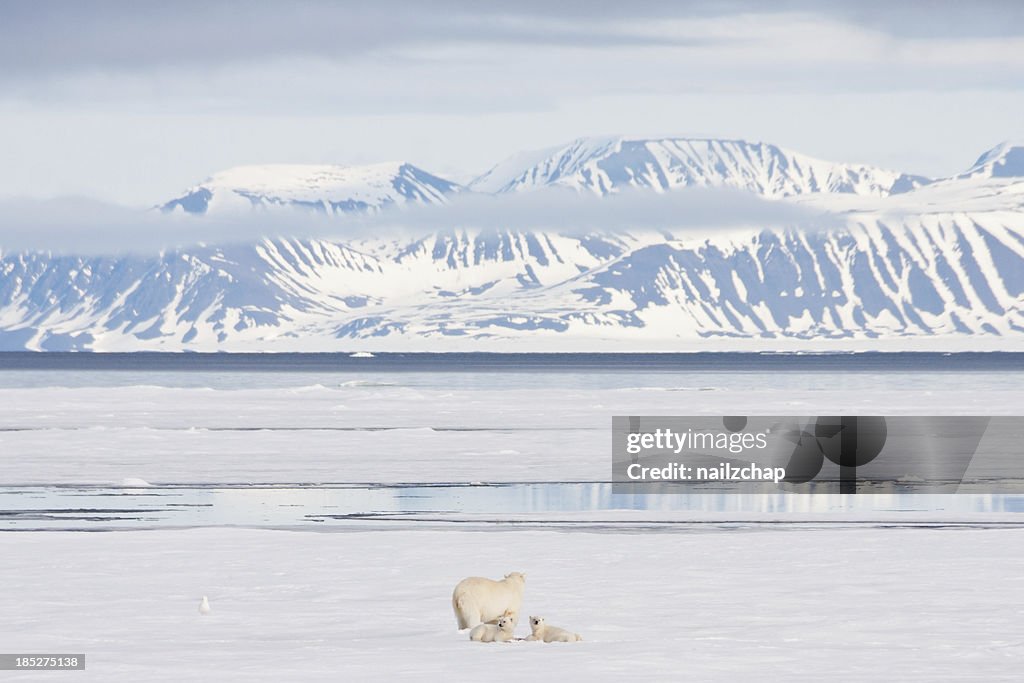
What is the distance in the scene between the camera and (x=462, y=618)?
15336 mm

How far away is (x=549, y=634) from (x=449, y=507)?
1282 centimetres

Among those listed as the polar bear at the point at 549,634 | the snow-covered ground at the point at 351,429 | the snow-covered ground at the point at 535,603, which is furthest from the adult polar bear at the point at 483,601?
the snow-covered ground at the point at 351,429

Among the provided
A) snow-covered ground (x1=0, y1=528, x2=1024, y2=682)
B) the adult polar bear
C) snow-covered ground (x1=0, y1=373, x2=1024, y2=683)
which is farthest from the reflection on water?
the adult polar bear

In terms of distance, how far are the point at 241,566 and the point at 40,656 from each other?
5930 mm

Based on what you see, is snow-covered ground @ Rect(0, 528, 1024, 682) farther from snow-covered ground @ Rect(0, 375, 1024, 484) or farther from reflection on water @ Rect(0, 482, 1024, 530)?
snow-covered ground @ Rect(0, 375, 1024, 484)

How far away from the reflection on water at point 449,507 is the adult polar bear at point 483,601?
9146mm

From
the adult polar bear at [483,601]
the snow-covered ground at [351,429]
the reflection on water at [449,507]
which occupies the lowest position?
the adult polar bear at [483,601]

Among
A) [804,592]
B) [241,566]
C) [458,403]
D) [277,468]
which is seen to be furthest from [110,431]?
[804,592]

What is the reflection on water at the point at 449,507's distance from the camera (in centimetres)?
2508

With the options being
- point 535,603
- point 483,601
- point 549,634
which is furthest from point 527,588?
point 549,634

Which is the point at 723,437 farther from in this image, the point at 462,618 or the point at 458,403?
the point at 462,618

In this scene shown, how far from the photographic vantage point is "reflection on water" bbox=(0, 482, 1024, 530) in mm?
25078

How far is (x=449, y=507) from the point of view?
2738cm

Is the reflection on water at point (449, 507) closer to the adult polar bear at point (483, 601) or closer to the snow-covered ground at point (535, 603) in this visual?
the snow-covered ground at point (535, 603)
